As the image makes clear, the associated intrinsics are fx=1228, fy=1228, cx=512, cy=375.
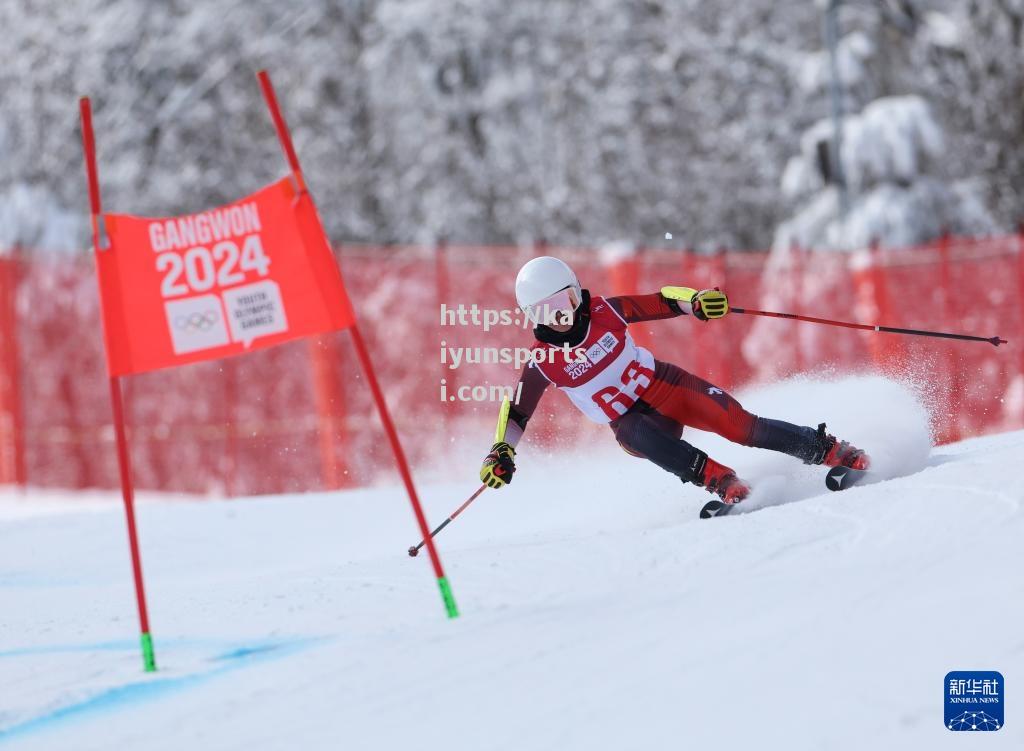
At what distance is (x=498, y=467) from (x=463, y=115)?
45.7 ft

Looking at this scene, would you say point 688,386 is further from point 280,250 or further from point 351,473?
point 351,473

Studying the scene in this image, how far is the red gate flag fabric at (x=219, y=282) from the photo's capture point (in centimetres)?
395

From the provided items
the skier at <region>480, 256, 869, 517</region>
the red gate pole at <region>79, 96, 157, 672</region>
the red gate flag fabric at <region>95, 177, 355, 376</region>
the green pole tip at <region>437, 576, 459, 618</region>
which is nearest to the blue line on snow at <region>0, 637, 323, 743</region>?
the red gate pole at <region>79, 96, 157, 672</region>

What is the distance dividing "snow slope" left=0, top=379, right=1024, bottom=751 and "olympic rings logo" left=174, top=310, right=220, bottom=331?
1059 millimetres

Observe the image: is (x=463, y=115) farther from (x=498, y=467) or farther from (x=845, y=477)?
(x=498, y=467)

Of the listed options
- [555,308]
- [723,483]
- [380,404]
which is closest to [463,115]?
[555,308]

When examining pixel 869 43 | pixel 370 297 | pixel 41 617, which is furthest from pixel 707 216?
pixel 41 617

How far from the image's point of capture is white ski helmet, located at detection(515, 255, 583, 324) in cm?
501

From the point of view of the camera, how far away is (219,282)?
3.97m

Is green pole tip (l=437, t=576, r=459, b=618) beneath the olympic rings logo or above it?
beneath

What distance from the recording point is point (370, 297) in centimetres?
1118

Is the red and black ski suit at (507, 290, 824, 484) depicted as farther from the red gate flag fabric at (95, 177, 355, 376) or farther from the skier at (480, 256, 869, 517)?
the red gate flag fabric at (95, 177, 355, 376)
